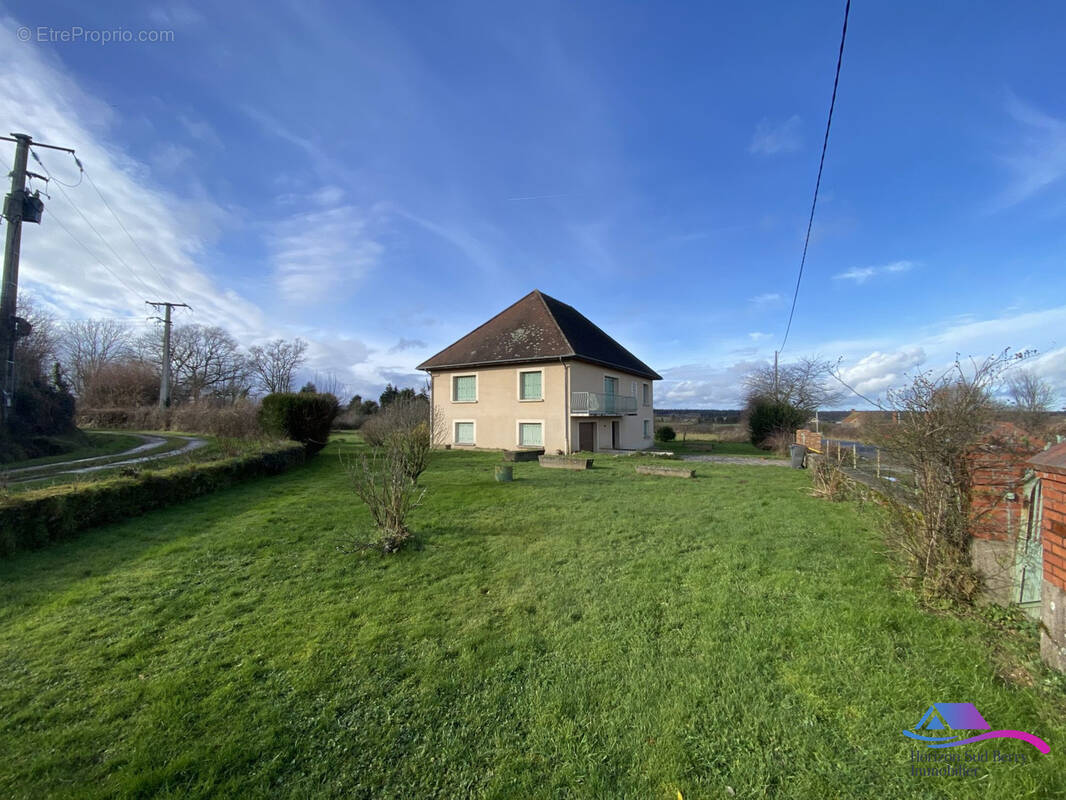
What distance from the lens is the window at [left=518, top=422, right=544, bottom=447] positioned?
19.5 meters

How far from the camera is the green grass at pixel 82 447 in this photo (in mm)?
12127

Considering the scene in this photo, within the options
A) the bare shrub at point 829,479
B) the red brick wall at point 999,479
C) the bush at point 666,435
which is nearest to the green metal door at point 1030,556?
the red brick wall at point 999,479

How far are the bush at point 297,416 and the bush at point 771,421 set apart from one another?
→ 22.2m

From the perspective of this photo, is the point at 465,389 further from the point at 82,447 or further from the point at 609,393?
the point at 82,447

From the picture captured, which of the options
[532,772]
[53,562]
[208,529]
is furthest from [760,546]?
[53,562]

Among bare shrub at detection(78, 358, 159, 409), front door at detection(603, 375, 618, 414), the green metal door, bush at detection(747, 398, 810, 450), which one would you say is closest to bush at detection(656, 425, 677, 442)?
bush at detection(747, 398, 810, 450)

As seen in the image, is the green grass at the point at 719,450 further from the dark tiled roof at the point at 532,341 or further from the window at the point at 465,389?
the window at the point at 465,389

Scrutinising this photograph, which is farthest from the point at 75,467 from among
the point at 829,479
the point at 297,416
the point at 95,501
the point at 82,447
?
the point at 829,479

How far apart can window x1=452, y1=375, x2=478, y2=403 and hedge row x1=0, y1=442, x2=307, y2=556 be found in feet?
39.3

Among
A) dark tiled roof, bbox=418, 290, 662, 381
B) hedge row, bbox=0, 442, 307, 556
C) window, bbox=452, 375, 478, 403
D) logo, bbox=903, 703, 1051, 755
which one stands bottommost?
logo, bbox=903, 703, 1051, 755

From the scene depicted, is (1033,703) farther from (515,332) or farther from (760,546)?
(515,332)

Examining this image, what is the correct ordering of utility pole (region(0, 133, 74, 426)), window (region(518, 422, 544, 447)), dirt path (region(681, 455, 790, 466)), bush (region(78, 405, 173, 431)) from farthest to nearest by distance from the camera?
1. bush (region(78, 405, 173, 431))
2. window (region(518, 422, 544, 447))
3. dirt path (region(681, 455, 790, 466))
4. utility pole (region(0, 133, 74, 426))

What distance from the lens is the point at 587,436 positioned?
2106cm

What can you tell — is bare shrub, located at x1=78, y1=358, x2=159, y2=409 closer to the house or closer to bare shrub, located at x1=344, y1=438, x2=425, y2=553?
the house
